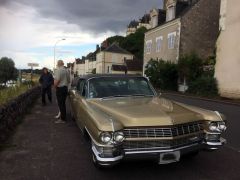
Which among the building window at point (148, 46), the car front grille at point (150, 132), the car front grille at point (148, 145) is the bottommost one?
the car front grille at point (148, 145)

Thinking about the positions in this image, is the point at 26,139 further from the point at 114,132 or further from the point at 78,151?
the point at 114,132

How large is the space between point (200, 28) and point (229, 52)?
11559 mm

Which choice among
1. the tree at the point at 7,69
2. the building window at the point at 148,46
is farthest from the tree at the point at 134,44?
the building window at the point at 148,46

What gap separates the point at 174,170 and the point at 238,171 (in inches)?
41.0

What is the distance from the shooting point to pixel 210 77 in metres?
26.7

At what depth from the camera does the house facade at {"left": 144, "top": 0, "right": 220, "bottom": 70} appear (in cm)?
3478

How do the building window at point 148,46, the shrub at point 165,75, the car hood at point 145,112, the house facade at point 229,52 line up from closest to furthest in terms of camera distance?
1. the car hood at point 145,112
2. the house facade at point 229,52
3. the shrub at point 165,75
4. the building window at point 148,46

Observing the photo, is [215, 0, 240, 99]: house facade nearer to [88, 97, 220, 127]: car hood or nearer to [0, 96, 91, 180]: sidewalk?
[0, 96, 91, 180]: sidewalk

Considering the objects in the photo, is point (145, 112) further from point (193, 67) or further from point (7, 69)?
point (7, 69)

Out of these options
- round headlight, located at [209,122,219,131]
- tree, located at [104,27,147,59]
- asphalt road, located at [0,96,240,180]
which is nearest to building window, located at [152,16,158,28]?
asphalt road, located at [0,96,240,180]

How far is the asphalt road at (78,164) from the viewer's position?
210 inches

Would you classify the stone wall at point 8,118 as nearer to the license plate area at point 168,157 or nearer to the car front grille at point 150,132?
the car front grille at point 150,132

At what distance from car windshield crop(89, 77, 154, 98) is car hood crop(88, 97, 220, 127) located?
32 centimetres

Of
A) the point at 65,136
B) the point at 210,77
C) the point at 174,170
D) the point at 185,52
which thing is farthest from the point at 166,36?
the point at 174,170
